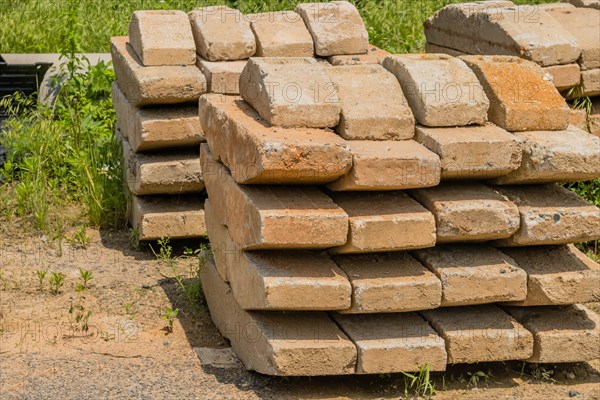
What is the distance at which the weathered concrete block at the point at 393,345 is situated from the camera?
16.0 ft

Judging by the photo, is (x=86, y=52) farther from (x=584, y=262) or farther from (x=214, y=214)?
(x=584, y=262)

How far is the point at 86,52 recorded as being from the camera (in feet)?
30.3

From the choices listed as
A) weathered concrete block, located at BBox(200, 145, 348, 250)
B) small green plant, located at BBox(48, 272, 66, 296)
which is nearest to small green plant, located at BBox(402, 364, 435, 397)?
weathered concrete block, located at BBox(200, 145, 348, 250)

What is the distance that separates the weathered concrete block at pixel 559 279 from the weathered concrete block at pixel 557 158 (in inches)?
17.2

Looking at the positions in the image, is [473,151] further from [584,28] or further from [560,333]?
[584,28]

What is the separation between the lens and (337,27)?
6.93 metres

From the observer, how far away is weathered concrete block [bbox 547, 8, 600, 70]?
22.7ft

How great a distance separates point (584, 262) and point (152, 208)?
2902 millimetres

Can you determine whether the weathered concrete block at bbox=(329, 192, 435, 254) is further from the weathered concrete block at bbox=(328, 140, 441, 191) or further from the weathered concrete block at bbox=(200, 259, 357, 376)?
A: the weathered concrete block at bbox=(200, 259, 357, 376)

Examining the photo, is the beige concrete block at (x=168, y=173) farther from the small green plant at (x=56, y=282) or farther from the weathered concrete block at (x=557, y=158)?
the weathered concrete block at (x=557, y=158)

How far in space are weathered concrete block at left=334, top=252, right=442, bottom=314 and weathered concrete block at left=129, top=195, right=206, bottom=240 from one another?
1990 mm

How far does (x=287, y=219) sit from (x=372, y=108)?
0.74 meters

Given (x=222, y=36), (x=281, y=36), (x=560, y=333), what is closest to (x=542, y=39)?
(x=281, y=36)

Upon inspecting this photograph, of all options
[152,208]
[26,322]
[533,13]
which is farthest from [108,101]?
[533,13]
